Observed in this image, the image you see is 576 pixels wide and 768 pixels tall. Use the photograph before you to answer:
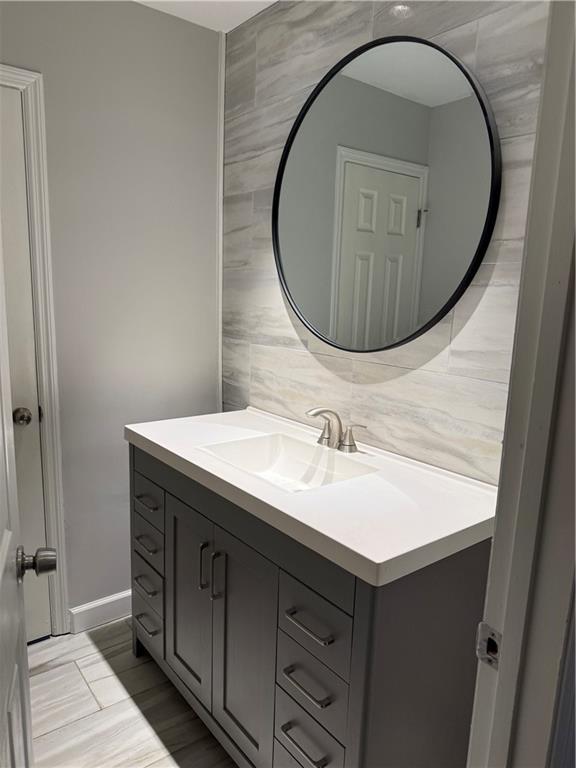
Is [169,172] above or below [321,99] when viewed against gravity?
below

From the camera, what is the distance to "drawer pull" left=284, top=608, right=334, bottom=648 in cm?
119

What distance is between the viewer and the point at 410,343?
5.35 feet

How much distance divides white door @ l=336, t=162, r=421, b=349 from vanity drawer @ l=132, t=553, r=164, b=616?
105 cm

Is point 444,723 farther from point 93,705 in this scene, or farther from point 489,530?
point 93,705

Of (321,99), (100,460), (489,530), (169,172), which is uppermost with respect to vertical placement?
(321,99)

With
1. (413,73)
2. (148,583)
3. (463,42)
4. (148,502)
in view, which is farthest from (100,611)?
(463,42)

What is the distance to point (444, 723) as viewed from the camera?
4.33 ft

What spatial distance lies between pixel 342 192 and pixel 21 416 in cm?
139

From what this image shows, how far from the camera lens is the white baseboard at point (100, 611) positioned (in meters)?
2.21

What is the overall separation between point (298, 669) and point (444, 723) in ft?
1.27

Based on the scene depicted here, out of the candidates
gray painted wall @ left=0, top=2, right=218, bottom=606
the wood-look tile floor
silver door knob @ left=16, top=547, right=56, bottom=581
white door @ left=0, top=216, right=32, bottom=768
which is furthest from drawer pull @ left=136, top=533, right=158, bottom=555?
silver door knob @ left=16, top=547, right=56, bottom=581

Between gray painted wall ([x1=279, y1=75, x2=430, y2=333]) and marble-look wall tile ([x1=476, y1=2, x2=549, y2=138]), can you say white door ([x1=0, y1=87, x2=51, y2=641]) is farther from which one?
marble-look wall tile ([x1=476, y1=2, x2=549, y2=138])

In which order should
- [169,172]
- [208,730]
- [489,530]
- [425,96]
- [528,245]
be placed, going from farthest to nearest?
1. [169,172]
2. [208,730]
3. [425,96]
4. [489,530]
5. [528,245]

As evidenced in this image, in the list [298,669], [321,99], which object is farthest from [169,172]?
[298,669]
